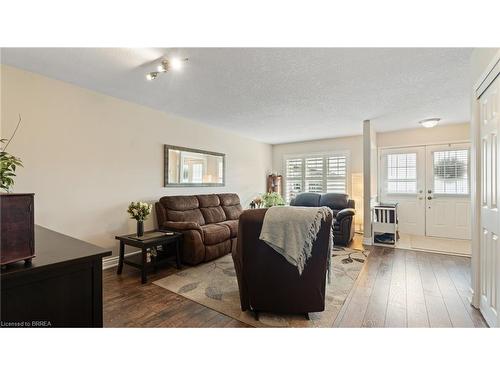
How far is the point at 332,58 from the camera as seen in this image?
2311 millimetres

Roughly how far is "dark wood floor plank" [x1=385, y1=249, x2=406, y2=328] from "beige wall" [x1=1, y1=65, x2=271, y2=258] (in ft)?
11.6

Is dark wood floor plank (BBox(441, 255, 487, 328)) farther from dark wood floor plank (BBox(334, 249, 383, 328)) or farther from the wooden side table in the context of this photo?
the wooden side table

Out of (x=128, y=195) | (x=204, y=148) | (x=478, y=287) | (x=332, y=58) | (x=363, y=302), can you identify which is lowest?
(x=363, y=302)

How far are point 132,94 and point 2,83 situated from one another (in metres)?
1.30

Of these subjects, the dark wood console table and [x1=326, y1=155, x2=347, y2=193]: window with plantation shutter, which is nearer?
the dark wood console table

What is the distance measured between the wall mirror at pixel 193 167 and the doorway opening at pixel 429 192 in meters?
4.01

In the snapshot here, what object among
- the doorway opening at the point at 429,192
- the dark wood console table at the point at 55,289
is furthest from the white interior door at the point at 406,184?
the dark wood console table at the point at 55,289

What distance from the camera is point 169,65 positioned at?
245 centimetres

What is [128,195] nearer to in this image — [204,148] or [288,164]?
[204,148]

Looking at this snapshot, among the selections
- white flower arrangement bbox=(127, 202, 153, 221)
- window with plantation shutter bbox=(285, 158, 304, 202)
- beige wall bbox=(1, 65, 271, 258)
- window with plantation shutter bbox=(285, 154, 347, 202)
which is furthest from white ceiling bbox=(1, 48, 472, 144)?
window with plantation shutter bbox=(285, 158, 304, 202)

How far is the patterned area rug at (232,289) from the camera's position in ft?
6.73

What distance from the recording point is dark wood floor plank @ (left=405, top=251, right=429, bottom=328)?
200 cm
